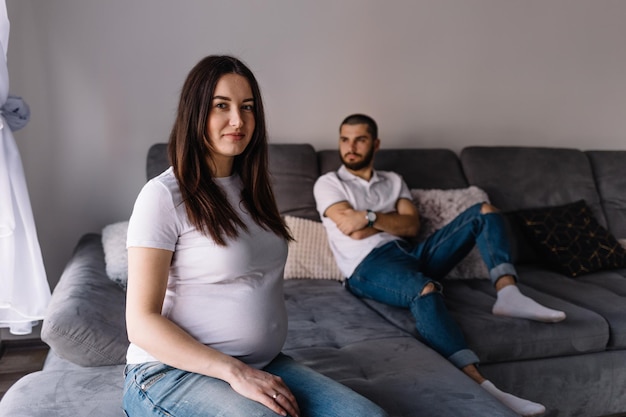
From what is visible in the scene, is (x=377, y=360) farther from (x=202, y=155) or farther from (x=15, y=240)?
(x=15, y=240)

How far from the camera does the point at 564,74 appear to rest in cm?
344

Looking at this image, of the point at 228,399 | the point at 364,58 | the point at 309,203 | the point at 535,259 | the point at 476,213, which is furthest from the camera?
the point at 364,58

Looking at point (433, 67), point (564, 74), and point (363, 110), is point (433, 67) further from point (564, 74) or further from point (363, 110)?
point (564, 74)

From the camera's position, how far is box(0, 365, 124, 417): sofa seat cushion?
1351 millimetres

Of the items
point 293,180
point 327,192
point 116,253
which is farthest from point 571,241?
point 116,253

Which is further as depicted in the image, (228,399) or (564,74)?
(564,74)

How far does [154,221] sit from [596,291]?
1934 millimetres

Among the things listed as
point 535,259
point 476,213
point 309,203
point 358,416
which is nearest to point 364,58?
point 309,203

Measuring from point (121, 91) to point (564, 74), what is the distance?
2452 millimetres

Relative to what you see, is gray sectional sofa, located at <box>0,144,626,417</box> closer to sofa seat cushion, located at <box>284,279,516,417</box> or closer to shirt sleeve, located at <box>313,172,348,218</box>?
sofa seat cushion, located at <box>284,279,516,417</box>

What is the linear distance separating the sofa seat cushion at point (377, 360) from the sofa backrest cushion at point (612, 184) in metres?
1.63

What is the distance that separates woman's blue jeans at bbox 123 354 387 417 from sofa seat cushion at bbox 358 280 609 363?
81 centimetres

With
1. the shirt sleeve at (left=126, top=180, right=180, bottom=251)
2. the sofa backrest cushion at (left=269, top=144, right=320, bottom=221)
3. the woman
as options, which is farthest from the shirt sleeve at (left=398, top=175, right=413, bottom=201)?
the shirt sleeve at (left=126, top=180, right=180, bottom=251)

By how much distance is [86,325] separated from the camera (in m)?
1.61
